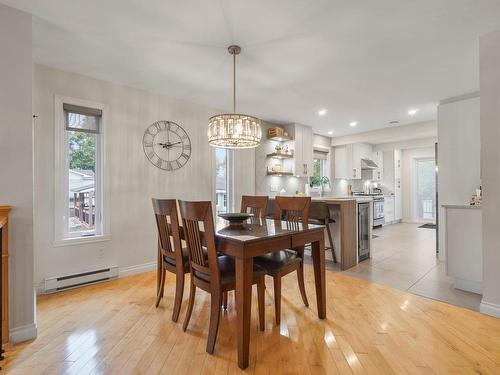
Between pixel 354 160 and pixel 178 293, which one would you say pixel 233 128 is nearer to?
pixel 178 293

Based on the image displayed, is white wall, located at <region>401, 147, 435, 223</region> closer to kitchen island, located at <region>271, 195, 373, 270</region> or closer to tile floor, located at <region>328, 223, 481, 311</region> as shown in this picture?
tile floor, located at <region>328, 223, 481, 311</region>

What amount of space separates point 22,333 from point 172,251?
1.20 m

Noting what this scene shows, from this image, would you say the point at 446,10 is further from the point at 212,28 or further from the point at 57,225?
the point at 57,225

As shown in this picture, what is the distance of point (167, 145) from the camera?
12.7ft

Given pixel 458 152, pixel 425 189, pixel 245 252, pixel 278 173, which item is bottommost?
pixel 245 252

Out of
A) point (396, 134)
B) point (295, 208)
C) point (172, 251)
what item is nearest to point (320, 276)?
point (295, 208)

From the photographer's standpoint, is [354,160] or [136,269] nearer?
[136,269]

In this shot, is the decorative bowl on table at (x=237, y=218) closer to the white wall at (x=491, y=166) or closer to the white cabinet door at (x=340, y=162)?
the white wall at (x=491, y=166)

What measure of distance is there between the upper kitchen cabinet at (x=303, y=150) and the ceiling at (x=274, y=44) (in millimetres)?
1689

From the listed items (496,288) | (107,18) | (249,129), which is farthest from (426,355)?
(107,18)

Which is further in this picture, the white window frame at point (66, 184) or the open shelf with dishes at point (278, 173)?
the open shelf with dishes at point (278, 173)

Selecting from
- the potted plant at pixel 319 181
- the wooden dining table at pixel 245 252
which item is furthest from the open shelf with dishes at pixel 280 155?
the wooden dining table at pixel 245 252

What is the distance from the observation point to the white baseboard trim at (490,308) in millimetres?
2285

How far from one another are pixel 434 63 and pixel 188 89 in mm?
3004
